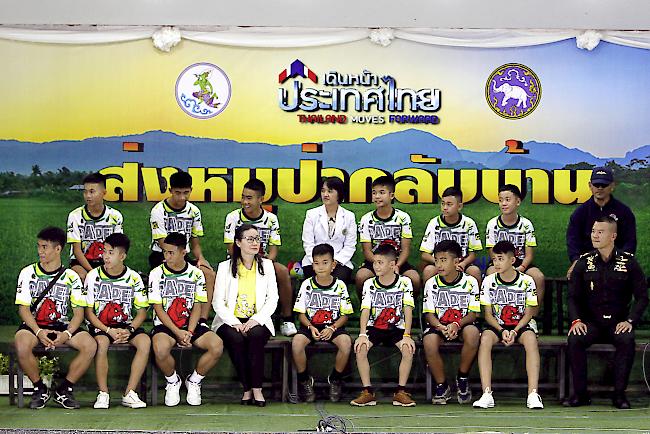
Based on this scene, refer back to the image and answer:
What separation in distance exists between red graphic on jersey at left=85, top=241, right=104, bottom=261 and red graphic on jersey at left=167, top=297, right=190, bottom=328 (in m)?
0.77

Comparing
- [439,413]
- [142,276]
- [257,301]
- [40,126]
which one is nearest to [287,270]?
[257,301]

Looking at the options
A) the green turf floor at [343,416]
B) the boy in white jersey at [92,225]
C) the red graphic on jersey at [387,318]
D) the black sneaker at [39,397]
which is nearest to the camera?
the green turf floor at [343,416]

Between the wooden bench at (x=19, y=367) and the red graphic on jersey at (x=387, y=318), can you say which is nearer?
the wooden bench at (x=19, y=367)

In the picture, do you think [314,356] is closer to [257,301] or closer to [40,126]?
[257,301]

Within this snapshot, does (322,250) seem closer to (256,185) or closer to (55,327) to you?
(256,185)

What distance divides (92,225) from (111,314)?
79 cm

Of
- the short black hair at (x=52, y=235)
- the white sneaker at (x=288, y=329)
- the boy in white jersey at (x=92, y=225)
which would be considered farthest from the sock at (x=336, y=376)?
the short black hair at (x=52, y=235)

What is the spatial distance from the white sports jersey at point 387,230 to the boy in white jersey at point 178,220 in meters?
1.12

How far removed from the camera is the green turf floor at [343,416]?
6.69m

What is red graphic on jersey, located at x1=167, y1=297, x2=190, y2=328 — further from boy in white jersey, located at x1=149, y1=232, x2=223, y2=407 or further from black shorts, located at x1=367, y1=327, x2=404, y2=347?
black shorts, located at x1=367, y1=327, x2=404, y2=347

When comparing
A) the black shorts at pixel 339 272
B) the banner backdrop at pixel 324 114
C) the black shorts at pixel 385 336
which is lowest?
the black shorts at pixel 385 336

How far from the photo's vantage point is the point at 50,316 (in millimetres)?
7438

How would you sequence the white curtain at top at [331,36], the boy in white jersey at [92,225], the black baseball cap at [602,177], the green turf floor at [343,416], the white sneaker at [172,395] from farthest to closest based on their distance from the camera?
1. the white curtain at top at [331,36]
2. the boy in white jersey at [92,225]
3. the black baseball cap at [602,177]
4. the white sneaker at [172,395]
5. the green turf floor at [343,416]

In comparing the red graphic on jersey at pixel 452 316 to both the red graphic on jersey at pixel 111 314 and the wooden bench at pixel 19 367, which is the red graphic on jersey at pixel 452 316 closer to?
the wooden bench at pixel 19 367
